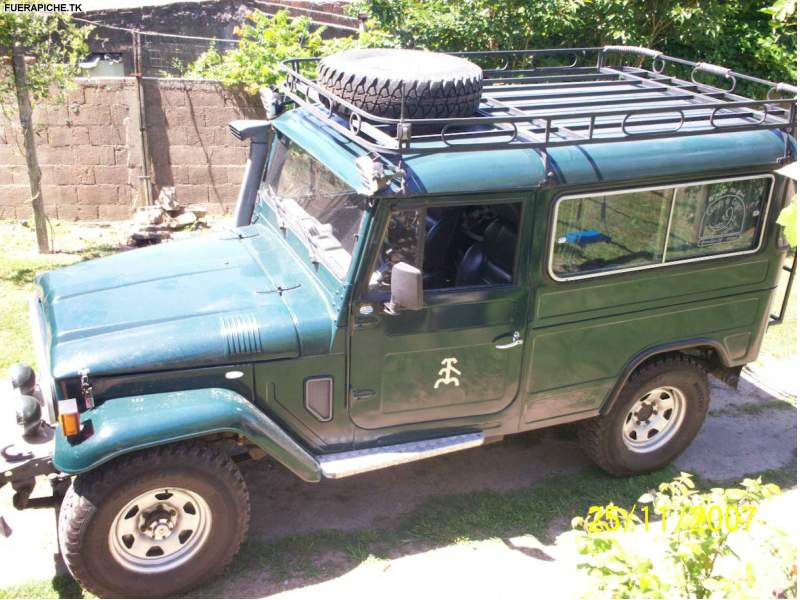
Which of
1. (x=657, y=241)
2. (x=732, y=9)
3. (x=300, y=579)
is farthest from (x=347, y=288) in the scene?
(x=732, y=9)

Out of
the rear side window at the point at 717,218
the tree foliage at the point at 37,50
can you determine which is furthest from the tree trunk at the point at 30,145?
the rear side window at the point at 717,218

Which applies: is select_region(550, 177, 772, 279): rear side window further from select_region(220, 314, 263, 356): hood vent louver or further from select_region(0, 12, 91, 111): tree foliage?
select_region(0, 12, 91, 111): tree foliage

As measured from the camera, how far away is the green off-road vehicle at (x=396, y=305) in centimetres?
415

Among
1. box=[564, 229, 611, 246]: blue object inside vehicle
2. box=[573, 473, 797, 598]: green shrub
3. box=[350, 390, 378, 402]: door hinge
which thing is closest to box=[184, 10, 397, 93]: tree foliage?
box=[564, 229, 611, 246]: blue object inside vehicle

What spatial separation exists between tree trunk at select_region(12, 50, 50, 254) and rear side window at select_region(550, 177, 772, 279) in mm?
5724

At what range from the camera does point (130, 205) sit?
9.63 m

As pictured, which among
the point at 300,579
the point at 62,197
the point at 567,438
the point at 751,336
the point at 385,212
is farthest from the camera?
the point at 62,197

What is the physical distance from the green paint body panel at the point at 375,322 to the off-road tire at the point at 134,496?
20 centimetres

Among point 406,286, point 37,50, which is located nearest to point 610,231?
point 406,286

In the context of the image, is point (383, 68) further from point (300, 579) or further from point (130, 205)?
point (130, 205)

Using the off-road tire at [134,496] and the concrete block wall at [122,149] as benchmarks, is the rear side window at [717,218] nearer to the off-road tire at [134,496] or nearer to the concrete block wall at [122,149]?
the off-road tire at [134,496]

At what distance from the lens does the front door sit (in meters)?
4.39

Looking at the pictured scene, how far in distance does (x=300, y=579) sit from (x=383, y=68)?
2827 millimetres

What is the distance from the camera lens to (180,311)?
443 centimetres
